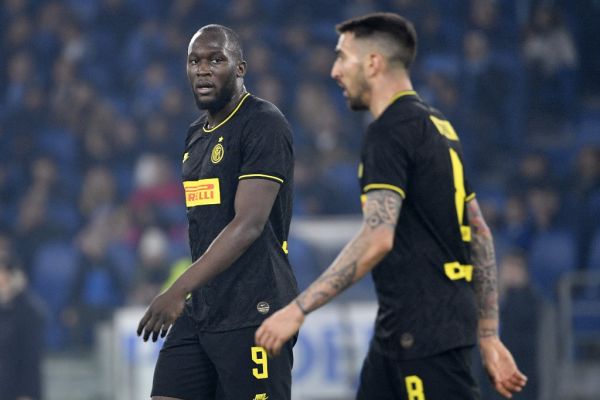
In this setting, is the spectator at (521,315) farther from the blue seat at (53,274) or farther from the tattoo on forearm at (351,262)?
the tattoo on forearm at (351,262)

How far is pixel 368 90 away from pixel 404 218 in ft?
1.49

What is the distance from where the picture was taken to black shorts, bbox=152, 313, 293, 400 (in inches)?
165

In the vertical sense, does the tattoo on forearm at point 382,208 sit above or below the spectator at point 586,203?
below

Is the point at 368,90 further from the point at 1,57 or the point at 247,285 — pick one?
the point at 1,57

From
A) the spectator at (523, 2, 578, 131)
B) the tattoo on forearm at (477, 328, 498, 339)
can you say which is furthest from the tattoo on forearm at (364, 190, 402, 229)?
the spectator at (523, 2, 578, 131)

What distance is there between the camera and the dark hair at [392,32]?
145 inches

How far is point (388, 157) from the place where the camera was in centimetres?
353

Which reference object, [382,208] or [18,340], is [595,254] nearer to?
[18,340]

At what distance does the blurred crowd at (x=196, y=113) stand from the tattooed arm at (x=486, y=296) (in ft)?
20.0

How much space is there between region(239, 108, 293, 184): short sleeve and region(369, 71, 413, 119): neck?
2.11 feet

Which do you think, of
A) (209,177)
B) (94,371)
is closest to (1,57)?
(94,371)

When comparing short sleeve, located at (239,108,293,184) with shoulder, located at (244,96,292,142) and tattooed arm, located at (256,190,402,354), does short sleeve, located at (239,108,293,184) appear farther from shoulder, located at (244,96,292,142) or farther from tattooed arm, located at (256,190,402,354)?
tattooed arm, located at (256,190,402,354)

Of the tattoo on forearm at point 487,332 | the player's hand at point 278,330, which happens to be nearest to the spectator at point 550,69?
the tattoo on forearm at point 487,332

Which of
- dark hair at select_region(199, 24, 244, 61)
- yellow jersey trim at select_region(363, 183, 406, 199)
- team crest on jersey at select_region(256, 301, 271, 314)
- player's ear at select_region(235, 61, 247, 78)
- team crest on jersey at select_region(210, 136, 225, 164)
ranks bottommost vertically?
team crest on jersey at select_region(256, 301, 271, 314)
